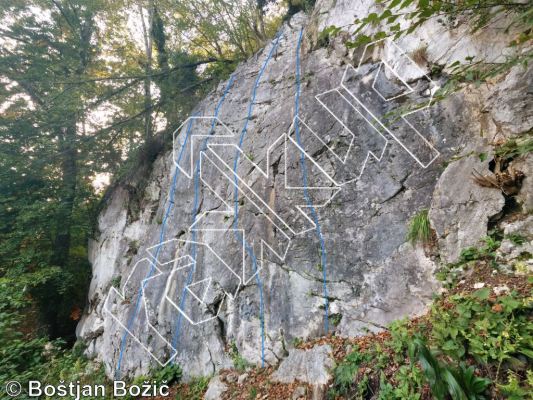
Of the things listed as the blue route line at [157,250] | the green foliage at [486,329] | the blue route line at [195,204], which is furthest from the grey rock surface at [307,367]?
the blue route line at [157,250]

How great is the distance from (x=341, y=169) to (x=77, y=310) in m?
9.55

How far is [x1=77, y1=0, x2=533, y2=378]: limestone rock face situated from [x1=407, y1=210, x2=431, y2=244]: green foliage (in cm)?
13

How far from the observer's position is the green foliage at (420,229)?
3.12 metres

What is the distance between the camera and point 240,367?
3965 mm

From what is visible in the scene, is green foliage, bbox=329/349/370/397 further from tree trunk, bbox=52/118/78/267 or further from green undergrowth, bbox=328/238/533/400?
tree trunk, bbox=52/118/78/267

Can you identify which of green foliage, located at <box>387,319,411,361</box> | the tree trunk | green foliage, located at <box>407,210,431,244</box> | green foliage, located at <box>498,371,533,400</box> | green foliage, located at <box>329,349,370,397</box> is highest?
the tree trunk

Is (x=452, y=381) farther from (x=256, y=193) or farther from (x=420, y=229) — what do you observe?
(x=256, y=193)

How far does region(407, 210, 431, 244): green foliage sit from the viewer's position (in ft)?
10.2

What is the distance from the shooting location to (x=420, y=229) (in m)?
3.18

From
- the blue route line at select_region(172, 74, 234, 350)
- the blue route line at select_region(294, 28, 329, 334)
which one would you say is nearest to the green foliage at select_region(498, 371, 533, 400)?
the blue route line at select_region(294, 28, 329, 334)

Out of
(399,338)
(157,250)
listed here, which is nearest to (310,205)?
(399,338)

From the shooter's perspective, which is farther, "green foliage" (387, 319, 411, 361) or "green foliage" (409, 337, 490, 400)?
"green foliage" (387, 319, 411, 361)

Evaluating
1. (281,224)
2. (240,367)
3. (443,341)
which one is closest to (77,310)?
(240,367)

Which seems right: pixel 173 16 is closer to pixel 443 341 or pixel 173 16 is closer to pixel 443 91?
pixel 443 91
